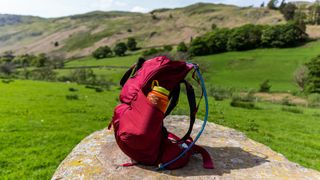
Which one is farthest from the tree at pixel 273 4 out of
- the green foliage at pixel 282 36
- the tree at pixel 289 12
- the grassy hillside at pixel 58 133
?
the grassy hillside at pixel 58 133

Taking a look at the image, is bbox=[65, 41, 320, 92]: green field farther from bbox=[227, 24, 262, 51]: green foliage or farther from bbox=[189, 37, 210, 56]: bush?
bbox=[189, 37, 210, 56]: bush

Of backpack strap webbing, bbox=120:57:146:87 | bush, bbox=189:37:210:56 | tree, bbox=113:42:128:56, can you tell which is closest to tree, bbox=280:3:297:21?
bush, bbox=189:37:210:56

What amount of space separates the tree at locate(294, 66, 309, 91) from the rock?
64.1 meters

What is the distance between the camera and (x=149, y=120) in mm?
5172

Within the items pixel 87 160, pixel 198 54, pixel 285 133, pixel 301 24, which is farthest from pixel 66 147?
pixel 301 24

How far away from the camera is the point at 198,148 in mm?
6047

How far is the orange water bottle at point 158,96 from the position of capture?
17.2ft

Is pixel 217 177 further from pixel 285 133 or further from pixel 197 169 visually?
pixel 285 133

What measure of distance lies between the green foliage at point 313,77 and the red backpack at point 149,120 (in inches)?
2472

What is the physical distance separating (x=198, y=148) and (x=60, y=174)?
8.53 ft

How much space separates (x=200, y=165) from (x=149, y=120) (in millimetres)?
1388

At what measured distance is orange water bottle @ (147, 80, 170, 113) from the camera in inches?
206

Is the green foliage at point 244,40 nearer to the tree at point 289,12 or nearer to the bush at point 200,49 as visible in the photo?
the bush at point 200,49

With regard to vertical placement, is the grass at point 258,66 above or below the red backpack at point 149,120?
below
